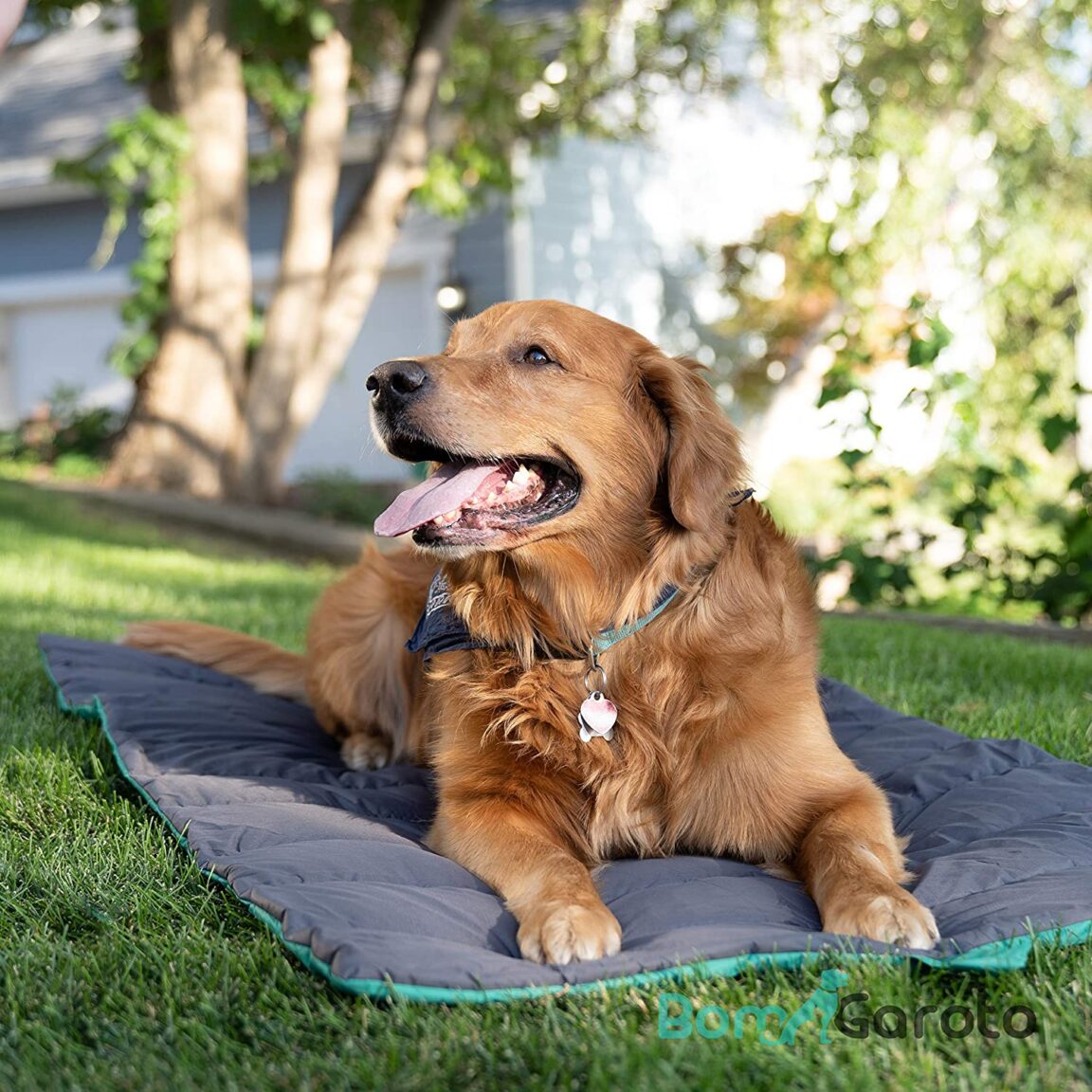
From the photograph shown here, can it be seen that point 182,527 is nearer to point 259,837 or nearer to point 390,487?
point 390,487

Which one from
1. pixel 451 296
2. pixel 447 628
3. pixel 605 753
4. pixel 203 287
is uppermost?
pixel 447 628

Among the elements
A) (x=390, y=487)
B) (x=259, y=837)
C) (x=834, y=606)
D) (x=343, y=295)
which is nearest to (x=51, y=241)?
(x=390, y=487)

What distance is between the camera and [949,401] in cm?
720

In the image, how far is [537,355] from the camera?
3172 millimetres

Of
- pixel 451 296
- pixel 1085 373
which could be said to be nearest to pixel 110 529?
pixel 451 296

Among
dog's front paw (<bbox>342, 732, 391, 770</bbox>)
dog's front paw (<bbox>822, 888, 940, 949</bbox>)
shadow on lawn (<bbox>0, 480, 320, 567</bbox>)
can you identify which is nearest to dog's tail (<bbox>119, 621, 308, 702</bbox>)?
dog's front paw (<bbox>342, 732, 391, 770</bbox>)

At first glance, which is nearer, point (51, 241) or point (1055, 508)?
point (1055, 508)

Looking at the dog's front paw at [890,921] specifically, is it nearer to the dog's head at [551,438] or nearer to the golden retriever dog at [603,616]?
the golden retriever dog at [603,616]

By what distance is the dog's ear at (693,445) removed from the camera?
3027 millimetres

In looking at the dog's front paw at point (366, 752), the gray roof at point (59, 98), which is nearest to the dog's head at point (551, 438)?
the dog's front paw at point (366, 752)

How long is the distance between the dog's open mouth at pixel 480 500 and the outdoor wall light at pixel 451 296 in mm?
11974

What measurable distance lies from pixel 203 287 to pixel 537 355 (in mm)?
8189

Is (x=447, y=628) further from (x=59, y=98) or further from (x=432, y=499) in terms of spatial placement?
(x=59, y=98)

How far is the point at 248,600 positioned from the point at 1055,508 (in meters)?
5.29
